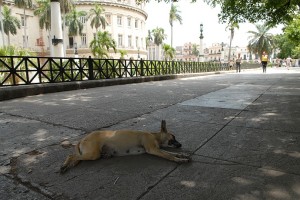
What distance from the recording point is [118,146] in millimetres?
3252

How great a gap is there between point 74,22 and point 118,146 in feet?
203

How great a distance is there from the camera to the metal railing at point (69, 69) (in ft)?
33.0

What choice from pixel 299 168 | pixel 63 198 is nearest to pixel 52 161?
pixel 63 198

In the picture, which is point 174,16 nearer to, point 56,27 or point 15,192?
point 56,27

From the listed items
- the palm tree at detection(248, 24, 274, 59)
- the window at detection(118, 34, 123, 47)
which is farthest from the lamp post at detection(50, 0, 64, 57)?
the palm tree at detection(248, 24, 274, 59)

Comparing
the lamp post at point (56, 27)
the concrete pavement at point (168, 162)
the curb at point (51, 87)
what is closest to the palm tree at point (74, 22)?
the lamp post at point (56, 27)

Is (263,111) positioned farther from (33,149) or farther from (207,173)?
(33,149)

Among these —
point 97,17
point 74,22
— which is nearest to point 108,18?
point 97,17

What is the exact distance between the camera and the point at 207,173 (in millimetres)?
2826

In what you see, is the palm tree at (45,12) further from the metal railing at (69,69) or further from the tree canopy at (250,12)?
the tree canopy at (250,12)

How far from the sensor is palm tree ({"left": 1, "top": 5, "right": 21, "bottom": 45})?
55.2 m

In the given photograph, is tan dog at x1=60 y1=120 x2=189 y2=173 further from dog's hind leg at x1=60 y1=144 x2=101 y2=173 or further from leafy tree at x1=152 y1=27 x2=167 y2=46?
leafy tree at x1=152 y1=27 x2=167 y2=46

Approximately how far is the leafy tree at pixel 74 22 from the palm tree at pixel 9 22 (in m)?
11.2

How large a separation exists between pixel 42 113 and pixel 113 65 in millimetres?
9224
